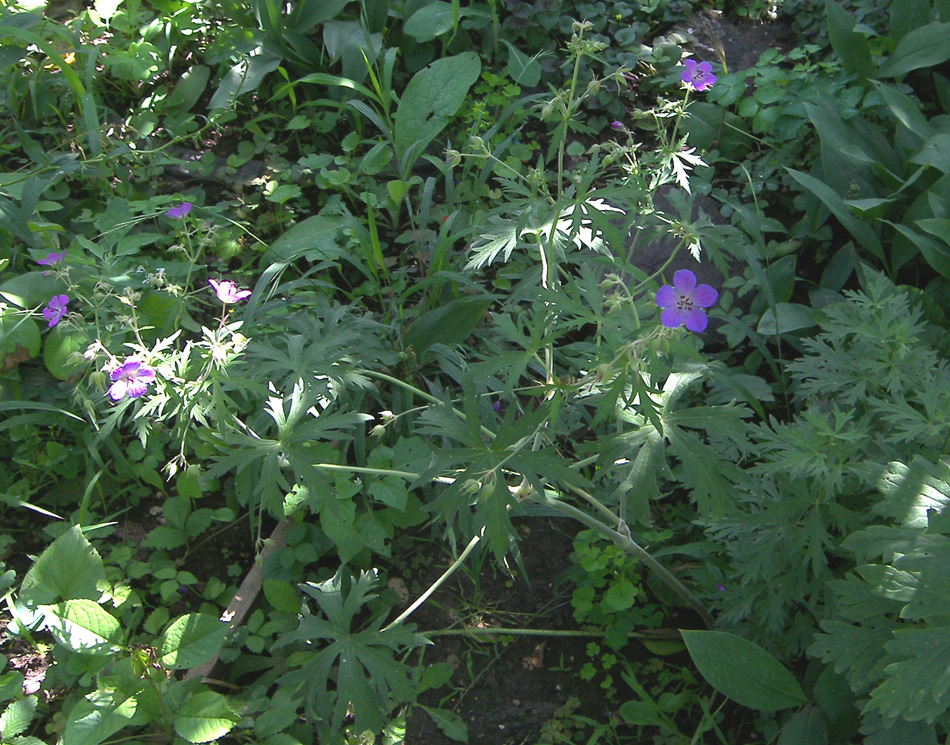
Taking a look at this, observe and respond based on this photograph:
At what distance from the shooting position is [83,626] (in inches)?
67.8

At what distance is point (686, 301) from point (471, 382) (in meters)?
0.41

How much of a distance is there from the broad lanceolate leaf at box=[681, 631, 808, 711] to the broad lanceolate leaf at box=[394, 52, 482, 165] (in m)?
1.85

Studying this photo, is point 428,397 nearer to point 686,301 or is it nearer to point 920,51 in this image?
point 686,301

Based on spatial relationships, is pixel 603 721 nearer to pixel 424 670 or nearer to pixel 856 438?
pixel 424 670

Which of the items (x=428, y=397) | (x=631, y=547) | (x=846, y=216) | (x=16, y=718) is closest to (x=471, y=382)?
(x=428, y=397)

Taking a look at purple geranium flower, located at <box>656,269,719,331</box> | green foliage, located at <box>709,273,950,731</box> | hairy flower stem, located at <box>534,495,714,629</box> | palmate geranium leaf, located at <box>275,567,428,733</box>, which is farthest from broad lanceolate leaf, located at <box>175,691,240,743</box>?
purple geranium flower, located at <box>656,269,719,331</box>

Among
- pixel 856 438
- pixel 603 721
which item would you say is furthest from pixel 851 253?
pixel 603 721

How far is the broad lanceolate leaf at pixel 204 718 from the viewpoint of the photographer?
1.60 meters

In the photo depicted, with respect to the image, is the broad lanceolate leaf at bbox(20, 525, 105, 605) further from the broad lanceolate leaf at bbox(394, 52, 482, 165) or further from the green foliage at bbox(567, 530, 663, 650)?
the broad lanceolate leaf at bbox(394, 52, 482, 165)

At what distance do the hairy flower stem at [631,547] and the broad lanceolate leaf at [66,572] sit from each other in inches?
43.0

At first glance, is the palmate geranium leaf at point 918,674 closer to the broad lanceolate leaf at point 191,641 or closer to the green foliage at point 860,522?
the green foliage at point 860,522

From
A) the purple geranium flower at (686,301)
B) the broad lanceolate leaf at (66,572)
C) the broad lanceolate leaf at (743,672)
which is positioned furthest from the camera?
the broad lanceolate leaf at (66,572)

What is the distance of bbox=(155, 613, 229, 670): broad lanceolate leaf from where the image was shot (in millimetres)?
1691

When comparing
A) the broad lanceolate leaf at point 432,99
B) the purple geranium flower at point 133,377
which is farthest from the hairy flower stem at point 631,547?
the broad lanceolate leaf at point 432,99
